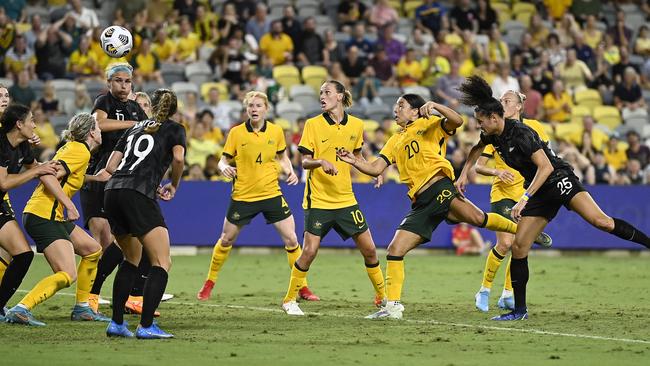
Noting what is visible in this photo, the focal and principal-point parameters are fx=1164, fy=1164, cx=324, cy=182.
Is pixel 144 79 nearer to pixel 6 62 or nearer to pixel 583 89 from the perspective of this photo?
pixel 6 62

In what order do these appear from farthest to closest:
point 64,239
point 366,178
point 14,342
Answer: point 366,178, point 64,239, point 14,342

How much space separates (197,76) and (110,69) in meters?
12.0

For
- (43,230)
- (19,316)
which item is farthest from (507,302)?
(19,316)

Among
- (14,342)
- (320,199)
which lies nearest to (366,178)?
(320,199)

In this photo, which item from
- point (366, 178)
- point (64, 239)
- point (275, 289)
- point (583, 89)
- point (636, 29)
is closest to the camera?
point (64, 239)

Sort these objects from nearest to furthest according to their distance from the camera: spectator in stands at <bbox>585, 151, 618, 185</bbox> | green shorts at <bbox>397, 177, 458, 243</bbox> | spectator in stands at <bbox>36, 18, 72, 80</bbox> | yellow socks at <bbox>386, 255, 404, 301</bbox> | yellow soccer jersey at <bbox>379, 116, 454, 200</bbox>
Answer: yellow socks at <bbox>386, 255, 404, 301</bbox> → green shorts at <bbox>397, 177, 458, 243</bbox> → yellow soccer jersey at <bbox>379, 116, 454, 200</bbox> → spectator in stands at <bbox>585, 151, 618, 185</bbox> → spectator in stands at <bbox>36, 18, 72, 80</bbox>

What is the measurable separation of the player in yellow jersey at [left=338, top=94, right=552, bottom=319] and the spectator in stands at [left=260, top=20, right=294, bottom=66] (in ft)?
42.1

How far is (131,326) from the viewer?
37.2 ft

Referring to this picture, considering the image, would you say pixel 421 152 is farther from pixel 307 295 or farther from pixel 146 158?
pixel 146 158

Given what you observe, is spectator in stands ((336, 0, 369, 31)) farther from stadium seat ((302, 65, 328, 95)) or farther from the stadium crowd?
stadium seat ((302, 65, 328, 95))

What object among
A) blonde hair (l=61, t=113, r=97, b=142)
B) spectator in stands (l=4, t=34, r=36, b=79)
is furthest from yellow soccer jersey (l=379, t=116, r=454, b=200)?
spectator in stands (l=4, t=34, r=36, b=79)

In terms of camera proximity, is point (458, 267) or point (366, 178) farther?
point (366, 178)

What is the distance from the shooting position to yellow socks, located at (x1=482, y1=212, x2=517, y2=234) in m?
12.5

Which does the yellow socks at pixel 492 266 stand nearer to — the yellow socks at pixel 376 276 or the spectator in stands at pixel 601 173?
the yellow socks at pixel 376 276
